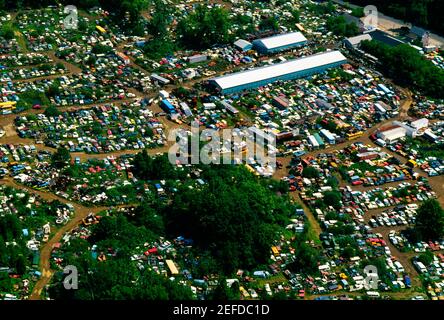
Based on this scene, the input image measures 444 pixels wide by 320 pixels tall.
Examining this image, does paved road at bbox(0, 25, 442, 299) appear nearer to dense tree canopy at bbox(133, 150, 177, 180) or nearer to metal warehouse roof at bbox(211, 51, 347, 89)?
dense tree canopy at bbox(133, 150, 177, 180)

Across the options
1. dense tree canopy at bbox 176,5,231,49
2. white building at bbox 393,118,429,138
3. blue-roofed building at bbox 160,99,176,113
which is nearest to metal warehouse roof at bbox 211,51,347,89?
blue-roofed building at bbox 160,99,176,113

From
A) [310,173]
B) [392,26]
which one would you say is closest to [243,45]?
[392,26]

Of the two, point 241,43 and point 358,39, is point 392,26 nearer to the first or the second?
point 358,39

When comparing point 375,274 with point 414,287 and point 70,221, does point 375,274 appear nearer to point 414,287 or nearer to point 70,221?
point 414,287

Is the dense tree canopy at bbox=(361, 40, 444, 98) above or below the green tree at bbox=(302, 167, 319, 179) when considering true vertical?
above

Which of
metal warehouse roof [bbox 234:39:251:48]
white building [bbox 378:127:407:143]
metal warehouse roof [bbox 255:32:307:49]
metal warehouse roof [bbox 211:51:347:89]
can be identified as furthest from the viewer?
metal warehouse roof [bbox 255:32:307:49]

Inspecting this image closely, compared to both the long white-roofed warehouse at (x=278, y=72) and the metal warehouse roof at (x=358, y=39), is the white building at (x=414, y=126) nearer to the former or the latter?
the long white-roofed warehouse at (x=278, y=72)
